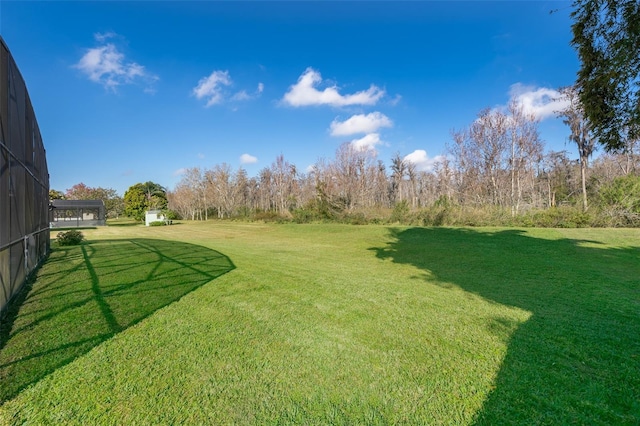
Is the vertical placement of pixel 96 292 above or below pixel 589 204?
below

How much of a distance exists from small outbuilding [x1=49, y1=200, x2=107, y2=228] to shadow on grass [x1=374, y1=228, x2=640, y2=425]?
1350 inches

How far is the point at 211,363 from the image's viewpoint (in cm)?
257

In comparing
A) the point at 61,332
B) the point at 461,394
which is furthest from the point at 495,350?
the point at 61,332

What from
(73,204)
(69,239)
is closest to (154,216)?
(73,204)

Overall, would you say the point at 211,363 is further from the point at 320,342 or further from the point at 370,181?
the point at 370,181

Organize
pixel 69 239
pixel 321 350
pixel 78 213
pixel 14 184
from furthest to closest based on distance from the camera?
pixel 78 213
pixel 69 239
pixel 14 184
pixel 321 350

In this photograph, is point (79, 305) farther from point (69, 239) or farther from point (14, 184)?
point (69, 239)

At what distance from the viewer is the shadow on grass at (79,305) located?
2586 millimetres

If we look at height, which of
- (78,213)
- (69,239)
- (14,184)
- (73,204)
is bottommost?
(69,239)

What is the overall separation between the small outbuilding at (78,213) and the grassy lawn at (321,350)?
30430mm

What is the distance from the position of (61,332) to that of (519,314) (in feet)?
18.6

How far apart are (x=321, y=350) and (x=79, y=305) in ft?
12.2

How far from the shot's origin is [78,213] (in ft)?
97.2

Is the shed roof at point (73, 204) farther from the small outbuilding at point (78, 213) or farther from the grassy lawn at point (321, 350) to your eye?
the grassy lawn at point (321, 350)
